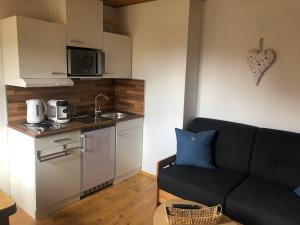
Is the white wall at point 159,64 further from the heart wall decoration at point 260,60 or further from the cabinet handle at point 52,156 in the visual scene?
the cabinet handle at point 52,156

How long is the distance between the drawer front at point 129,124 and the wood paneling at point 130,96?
0.14 meters

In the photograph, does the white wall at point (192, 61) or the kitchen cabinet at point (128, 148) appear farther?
the kitchen cabinet at point (128, 148)

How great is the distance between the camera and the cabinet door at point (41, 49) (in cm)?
229

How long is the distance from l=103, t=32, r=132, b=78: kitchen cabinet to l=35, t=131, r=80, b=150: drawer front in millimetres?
859

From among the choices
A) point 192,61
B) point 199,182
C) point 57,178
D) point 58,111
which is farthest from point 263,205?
point 58,111

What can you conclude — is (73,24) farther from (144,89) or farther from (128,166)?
(128,166)

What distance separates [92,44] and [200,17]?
130 centimetres

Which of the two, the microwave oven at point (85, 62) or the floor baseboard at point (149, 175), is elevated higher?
the microwave oven at point (85, 62)

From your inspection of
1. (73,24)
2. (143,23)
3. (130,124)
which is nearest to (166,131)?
(130,124)

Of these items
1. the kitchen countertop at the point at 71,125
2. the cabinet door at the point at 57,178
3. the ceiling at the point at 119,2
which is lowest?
the cabinet door at the point at 57,178

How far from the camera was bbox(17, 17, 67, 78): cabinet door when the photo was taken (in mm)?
2285

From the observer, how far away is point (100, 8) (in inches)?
113

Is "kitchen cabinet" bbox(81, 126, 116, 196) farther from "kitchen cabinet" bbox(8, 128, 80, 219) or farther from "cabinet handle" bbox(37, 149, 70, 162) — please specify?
"cabinet handle" bbox(37, 149, 70, 162)

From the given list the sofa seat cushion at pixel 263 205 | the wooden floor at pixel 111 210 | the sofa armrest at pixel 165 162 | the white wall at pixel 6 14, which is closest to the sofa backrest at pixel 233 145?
the sofa seat cushion at pixel 263 205
